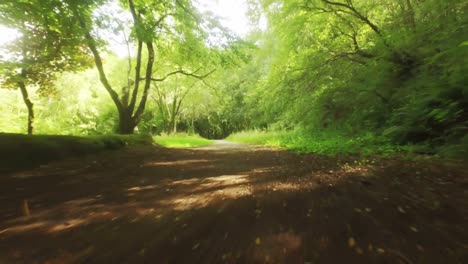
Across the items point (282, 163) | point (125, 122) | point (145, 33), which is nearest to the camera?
point (282, 163)

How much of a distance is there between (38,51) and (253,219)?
14294 mm

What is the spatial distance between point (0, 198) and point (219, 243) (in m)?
3.54

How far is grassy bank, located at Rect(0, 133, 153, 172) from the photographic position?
5.54 metres

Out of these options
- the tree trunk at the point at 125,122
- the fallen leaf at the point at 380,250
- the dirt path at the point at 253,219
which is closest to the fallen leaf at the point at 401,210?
the dirt path at the point at 253,219

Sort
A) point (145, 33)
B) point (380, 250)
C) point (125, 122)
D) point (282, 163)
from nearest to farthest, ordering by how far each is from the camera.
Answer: point (380, 250) → point (282, 163) → point (145, 33) → point (125, 122)

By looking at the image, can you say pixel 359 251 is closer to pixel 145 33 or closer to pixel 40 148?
pixel 40 148

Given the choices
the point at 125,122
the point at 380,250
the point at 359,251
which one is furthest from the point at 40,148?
the point at 380,250

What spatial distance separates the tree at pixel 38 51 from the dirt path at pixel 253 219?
8495 mm

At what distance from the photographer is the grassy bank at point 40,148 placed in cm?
554

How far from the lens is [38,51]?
1195cm

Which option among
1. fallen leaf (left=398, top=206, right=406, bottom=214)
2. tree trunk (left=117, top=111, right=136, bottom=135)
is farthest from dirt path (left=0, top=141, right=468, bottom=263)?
tree trunk (left=117, top=111, right=136, bottom=135)

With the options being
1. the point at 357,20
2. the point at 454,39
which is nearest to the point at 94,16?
the point at 357,20

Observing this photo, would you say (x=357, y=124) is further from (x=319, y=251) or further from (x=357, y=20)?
(x=319, y=251)

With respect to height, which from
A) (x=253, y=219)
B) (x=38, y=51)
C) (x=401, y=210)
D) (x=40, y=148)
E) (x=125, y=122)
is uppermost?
(x=38, y=51)
